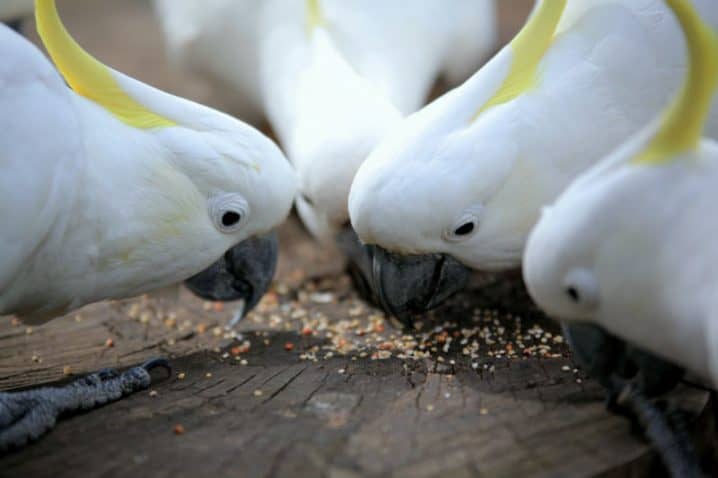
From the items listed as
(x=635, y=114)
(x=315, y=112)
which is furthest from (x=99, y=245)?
(x=635, y=114)

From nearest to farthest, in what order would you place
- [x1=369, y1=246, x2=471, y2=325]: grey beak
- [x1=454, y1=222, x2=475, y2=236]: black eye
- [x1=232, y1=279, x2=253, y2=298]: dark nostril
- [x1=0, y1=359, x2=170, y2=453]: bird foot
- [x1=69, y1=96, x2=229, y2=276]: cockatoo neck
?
[x1=0, y1=359, x2=170, y2=453]: bird foot
[x1=69, y1=96, x2=229, y2=276]: cockatoo neck
[x1=454, y1=222, x2=475, y2=236]: black eye
[x1=369, y1=246, x2=471, y2=325]: grey beak
[x1=232, y1=279, x2=253, y2=298]: dark nostril

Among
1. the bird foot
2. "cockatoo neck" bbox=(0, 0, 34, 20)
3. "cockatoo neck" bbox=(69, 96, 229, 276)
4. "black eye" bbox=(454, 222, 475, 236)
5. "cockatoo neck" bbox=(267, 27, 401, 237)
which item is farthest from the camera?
"cockatoo neck" bbox=(0, 0, 34, 20)

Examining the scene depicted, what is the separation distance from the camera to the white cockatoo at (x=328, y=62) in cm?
304

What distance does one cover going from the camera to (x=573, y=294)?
6.39 feet

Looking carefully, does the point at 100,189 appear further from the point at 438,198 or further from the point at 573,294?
the point at 573,294

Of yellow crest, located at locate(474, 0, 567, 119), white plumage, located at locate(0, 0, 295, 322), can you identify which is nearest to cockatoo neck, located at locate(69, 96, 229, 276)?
white plumage, located at locate(0, 0, 295, 322)

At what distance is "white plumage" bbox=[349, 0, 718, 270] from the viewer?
8.13ft

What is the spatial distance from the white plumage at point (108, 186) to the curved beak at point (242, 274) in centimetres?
8

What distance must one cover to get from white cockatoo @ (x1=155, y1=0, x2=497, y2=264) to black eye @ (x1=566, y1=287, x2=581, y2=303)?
3.83 feet

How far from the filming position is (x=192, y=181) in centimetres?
253

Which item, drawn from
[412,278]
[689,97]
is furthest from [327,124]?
[689,97]

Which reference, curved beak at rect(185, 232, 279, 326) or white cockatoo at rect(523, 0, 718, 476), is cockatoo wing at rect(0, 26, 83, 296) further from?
white cockatoo at rect(523, 0, 718, 476)

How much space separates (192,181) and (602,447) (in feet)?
4.27

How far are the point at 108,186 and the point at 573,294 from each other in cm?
122
